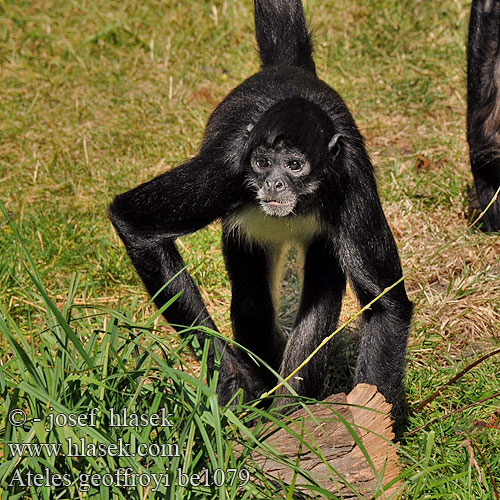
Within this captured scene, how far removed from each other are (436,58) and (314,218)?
190 inches

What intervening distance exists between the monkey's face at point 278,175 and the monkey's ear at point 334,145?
16 cm

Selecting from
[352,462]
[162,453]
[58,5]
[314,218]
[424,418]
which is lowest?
[424,418]

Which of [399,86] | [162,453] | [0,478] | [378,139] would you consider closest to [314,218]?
[162,453]

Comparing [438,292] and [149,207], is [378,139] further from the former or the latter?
[149,207]

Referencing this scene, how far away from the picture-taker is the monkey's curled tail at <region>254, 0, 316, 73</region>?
5.42 meters

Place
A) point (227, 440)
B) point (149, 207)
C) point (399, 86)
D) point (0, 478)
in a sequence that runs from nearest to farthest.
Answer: point (0, 478) < point (227, 440) < point (149, 207) < point (399, 86)

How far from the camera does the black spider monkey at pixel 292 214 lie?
14.8ft

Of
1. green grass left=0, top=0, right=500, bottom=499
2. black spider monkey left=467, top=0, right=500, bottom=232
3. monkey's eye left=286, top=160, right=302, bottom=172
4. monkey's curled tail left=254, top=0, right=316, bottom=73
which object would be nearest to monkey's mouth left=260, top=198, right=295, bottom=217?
monkey's eye left=286, top=160, right=302, bottom=172

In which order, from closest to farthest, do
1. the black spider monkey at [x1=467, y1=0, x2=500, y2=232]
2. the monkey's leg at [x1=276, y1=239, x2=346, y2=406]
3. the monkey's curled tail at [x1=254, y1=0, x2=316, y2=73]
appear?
the monkey's leg at [x1=276, y1=239, x2=346, y2=406]
the monkey's curled tail at [x1=254, y1=0, x2=316, y2=73]
the black spider monkey at [x1=467, y1=0, x2=500, y2=232]

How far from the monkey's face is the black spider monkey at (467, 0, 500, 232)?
2.57m

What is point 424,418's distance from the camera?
493 centimetres

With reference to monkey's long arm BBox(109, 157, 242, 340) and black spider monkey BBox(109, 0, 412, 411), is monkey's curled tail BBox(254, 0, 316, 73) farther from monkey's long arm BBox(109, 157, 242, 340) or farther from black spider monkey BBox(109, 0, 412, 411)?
monkey's long arm BBox(109, 157, 242, 340)

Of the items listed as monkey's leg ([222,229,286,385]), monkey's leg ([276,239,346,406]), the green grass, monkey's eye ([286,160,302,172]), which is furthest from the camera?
monkey's leg ([222,229,286,385])

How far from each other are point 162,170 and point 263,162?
3175 mm
